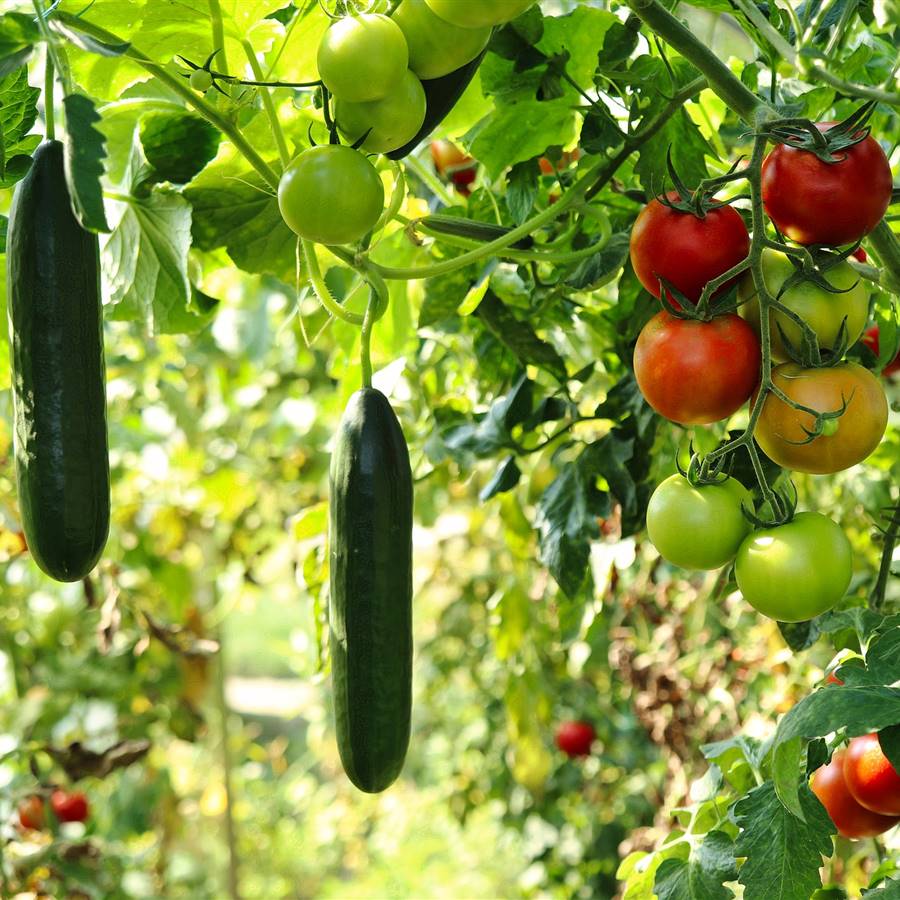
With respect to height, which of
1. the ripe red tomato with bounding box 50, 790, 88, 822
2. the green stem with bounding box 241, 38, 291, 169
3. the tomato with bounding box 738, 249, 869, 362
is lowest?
the ripe red tomato with bounding box 50, 790, 88, 822

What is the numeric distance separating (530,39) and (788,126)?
24 centimetres

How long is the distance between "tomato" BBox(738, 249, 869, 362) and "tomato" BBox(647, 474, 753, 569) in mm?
97

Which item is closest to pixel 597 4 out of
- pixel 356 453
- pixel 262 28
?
pixel 262 28

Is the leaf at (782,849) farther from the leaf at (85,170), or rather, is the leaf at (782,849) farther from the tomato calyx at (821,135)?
the leaf at (85,170)

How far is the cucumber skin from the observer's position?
0.64 m

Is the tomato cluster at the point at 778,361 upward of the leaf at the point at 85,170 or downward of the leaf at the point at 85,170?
downward

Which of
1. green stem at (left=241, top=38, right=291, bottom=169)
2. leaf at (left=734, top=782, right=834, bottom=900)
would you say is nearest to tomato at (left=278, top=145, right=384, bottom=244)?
green stem at (left=241, top=38, right=291, bottom=169)

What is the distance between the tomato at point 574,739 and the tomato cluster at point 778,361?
1644 mm

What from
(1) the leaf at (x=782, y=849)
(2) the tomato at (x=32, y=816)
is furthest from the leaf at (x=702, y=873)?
(2) the tomato at (x=32, y=816)

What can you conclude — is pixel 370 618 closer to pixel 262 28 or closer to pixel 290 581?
pixel 262 28

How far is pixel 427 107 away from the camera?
653mm

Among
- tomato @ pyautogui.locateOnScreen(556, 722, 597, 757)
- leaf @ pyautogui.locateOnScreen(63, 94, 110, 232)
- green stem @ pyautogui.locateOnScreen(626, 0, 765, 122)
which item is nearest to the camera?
leaf @ pyautogui.locateOnScreen(63, 94, 110, 232)

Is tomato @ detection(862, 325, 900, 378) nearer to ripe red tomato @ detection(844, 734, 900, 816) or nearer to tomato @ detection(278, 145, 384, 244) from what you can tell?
ripe red tomato @ detection(844, 734, 900, 816)

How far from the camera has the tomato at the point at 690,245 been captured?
661 mm
